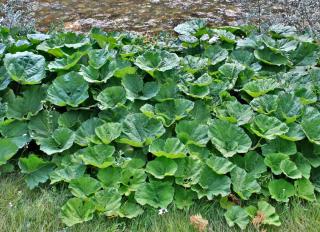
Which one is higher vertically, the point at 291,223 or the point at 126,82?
the point at 126,82

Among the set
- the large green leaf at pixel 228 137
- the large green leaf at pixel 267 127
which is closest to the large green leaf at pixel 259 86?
the large green leaf at pixel 267 127

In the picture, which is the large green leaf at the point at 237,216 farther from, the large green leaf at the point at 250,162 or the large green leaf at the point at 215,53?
the large green leaf at the point at 215,53

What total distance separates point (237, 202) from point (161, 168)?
0.43 meters

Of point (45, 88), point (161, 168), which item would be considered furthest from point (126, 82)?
point (161, 168)

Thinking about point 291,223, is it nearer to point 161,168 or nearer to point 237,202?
point 237,202

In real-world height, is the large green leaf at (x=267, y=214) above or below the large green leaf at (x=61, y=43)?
below

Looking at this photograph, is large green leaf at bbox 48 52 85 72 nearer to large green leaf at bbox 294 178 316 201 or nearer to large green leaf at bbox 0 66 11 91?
large green leaf at bbox 0 66 11 91

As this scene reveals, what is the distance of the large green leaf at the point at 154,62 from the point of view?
3180 mm

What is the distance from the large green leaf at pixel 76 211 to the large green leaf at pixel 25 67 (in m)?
0.96

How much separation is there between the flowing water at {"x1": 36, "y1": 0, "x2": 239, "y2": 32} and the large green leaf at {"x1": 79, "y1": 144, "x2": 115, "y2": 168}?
6.19ft

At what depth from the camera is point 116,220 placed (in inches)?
95.8

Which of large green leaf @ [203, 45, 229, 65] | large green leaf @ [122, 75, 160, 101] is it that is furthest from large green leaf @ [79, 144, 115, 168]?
large green leaf @ [203, 45, 229, 65]

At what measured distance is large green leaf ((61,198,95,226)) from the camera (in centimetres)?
239

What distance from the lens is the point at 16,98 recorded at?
3021mm
